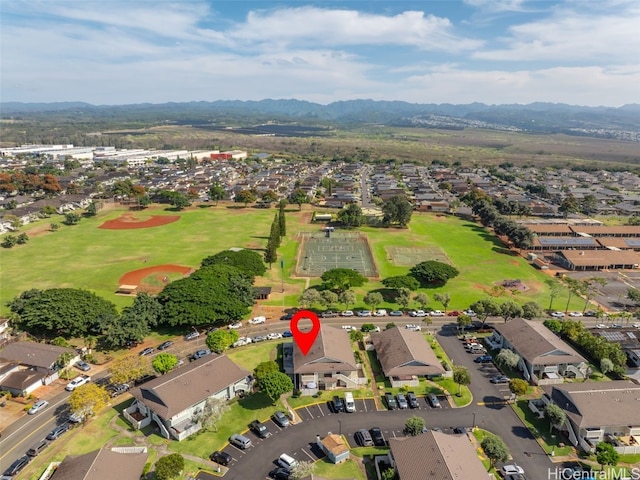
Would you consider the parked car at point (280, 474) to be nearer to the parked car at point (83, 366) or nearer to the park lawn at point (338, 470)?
the park lawn at point (338, 470)

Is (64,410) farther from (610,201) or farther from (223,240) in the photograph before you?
(610,201)

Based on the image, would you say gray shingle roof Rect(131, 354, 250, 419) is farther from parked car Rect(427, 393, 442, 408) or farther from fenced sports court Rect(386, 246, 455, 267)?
fenced sports court Rect(386, 246, 455, 267)

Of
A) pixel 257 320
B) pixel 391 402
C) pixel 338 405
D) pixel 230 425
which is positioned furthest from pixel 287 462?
pixel 257 320

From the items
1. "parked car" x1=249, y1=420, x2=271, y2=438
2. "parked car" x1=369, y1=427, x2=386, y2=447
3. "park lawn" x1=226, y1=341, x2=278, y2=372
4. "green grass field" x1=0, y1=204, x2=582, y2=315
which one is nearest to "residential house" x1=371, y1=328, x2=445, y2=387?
"parked car" x1=369, y1=427, x2=386, y2=447

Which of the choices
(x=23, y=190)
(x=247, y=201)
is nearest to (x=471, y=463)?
(x=247, y=201)

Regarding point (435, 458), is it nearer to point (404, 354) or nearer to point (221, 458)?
point (404, 354)

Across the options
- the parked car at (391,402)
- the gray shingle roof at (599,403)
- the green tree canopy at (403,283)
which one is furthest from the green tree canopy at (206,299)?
the gray shingle roof at (599,403)
